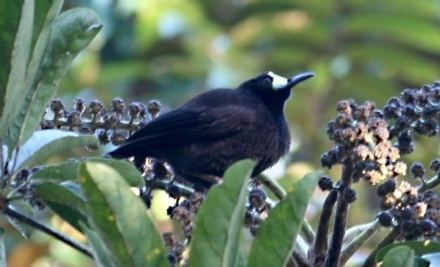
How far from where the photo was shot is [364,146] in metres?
1.88

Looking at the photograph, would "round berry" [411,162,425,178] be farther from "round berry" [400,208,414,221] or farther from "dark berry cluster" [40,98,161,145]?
"dark berry cluster" [40,98,161,145]

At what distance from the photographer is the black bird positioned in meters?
→ 2.75

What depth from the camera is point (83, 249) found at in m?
1.81

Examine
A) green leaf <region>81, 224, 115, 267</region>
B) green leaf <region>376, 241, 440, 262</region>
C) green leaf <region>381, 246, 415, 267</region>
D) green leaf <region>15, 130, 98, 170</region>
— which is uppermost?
green leaf <region>15, 130, 98, 170</region>

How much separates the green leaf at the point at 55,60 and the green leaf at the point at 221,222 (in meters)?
0.47

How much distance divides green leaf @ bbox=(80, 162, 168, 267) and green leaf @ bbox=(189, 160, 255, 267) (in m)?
0.06

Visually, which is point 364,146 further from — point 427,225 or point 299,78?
point 299,78

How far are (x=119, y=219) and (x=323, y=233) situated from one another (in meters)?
0.50

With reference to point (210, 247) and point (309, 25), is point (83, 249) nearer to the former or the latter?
point (210, 247)

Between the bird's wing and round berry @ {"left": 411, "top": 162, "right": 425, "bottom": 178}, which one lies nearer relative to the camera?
round berry @ {"left": 411, "top": 162, "right": 425, "bottom": 178}

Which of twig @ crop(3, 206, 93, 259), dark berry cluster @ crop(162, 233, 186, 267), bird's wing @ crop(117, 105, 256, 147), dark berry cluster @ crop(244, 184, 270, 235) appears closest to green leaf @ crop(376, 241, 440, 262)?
dark berry cluster @ crop(244, 184, 270, 235)

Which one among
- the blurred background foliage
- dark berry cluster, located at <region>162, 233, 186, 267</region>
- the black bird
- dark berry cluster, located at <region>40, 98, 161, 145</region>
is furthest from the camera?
the blurred background foliage

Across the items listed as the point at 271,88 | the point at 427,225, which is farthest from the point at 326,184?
the point at 271,88

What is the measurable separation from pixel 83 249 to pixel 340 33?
12.5ft
